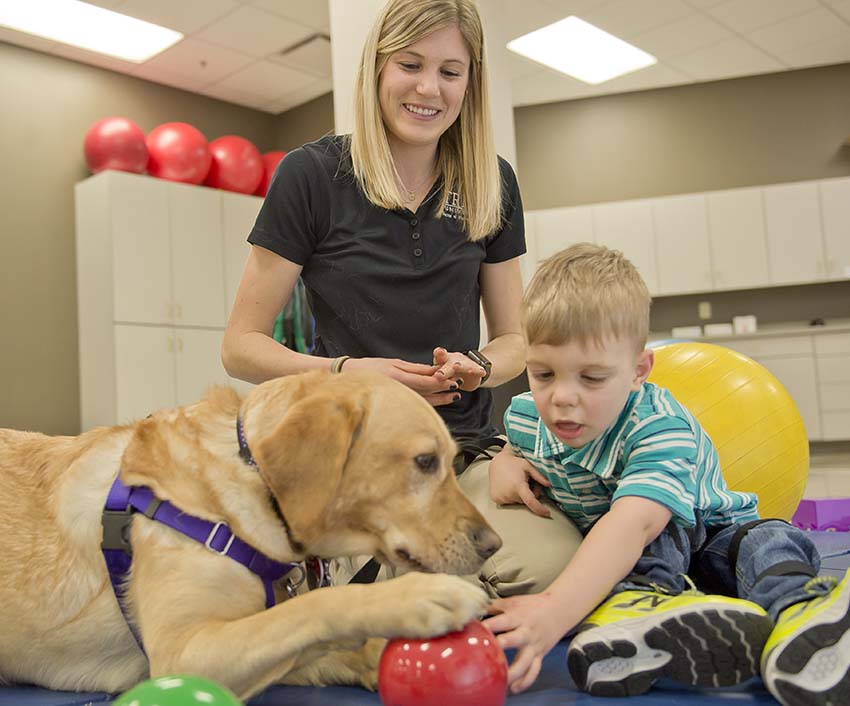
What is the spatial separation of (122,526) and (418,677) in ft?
1.99

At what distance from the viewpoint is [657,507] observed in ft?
5.02

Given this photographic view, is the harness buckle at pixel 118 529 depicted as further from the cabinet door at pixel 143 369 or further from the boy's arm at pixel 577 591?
the cabinet door at pixel 143 369

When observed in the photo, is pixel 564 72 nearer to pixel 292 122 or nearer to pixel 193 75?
pixel 292 122

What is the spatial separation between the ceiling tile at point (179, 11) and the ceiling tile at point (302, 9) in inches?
10.7

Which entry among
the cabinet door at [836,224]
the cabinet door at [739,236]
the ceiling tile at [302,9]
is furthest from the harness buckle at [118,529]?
the cabinet door at [836,224]

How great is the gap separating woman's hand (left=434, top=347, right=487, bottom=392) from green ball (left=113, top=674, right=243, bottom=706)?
990mm

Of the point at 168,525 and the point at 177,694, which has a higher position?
the point at 168,525

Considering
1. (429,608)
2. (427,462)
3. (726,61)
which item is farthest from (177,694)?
(726,61)

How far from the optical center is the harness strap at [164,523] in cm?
136

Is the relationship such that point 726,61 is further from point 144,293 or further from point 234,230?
point 144,293

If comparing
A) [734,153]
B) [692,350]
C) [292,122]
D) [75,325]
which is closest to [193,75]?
[292,122]

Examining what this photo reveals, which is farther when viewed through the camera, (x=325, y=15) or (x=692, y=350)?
(x=325, y=15)

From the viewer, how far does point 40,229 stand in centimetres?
698

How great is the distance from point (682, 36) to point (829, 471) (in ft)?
13.6
